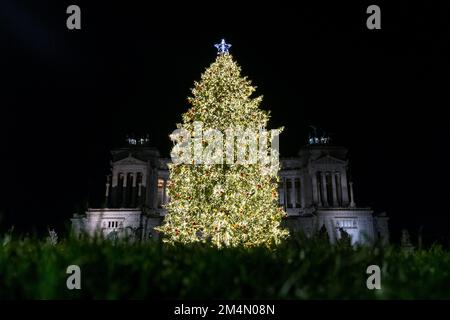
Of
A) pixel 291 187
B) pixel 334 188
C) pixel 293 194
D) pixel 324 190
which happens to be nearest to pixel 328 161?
pixel 334 188

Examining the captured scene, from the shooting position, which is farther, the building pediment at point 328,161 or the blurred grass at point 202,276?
the building pediment at point 328,161

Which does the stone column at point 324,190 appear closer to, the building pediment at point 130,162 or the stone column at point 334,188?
the stone column at point 334,188

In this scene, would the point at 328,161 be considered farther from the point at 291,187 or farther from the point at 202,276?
the point at 202,276

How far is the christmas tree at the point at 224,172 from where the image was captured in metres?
21.1

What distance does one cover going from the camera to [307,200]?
7150 cm

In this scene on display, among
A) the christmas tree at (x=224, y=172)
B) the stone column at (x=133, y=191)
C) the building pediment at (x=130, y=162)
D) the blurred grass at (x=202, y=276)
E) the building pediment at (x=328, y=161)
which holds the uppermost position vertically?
the building pediment at (x=328, y=161)

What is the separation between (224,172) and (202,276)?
1786 centimetres

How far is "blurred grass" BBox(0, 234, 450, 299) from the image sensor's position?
12.3 feet

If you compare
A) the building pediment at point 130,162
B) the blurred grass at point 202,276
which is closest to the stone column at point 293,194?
the building pediment at point 130,162

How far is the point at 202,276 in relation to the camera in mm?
3988

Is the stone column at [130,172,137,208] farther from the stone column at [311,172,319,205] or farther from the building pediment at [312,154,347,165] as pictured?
the building pediment at [312,154,347,165]

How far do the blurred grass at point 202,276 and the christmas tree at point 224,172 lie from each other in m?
16.2
